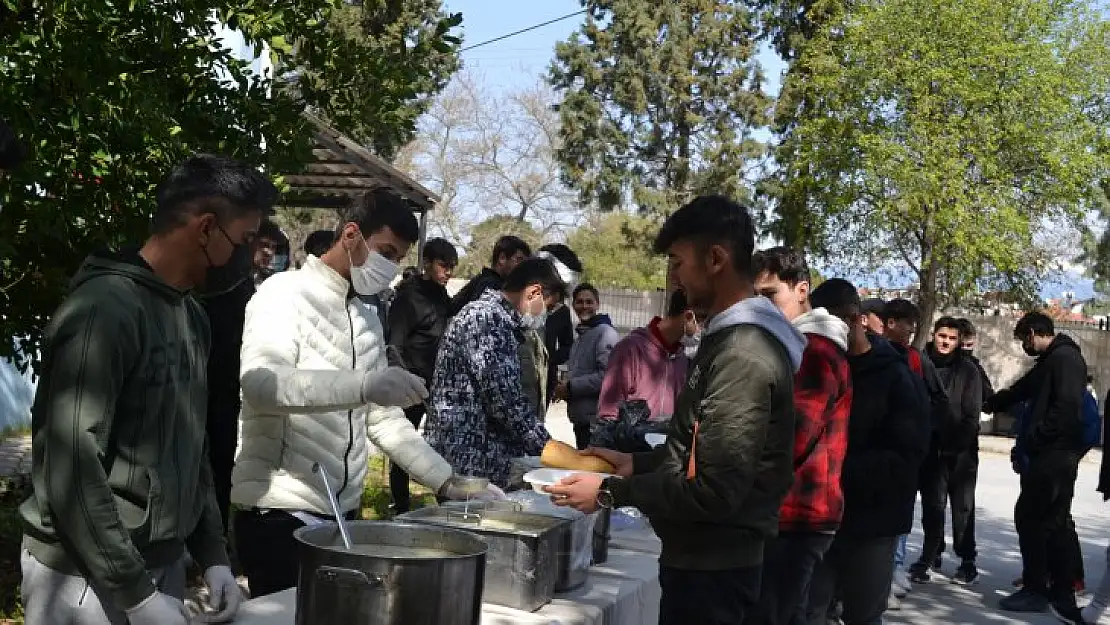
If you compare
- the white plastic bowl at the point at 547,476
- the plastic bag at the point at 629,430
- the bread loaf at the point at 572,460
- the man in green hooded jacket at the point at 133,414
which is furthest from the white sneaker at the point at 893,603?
the man in green hooded jacket at the point at 133,414

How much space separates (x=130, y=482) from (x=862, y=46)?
30076mm

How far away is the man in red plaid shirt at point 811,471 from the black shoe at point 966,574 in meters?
5.02

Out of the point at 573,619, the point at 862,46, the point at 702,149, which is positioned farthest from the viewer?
the point at 702,149

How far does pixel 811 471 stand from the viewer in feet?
15.4

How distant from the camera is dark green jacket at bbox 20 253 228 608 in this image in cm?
230

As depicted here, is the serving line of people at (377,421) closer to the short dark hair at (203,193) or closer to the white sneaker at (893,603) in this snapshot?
the short dark hair at (203,193)

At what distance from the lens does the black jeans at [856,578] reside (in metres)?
5.39

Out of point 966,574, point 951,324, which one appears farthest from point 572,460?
point 966,574

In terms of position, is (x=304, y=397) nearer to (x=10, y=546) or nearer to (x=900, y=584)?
(x=10, y=546)

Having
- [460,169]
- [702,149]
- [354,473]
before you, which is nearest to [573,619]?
[354,473]

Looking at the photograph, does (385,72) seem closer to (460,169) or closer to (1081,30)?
(1081,30)

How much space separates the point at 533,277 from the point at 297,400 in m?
2.08

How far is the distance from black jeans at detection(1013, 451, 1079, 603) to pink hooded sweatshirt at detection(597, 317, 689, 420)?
286cm

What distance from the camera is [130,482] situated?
2443 millimetres
